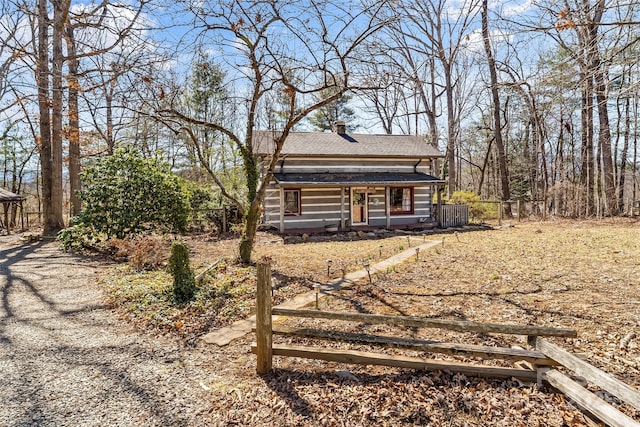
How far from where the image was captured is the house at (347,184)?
17.3 metres

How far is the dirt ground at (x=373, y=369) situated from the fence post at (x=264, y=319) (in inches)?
6.5

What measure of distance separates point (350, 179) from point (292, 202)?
3128mm

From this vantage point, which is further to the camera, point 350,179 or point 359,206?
point 359,206

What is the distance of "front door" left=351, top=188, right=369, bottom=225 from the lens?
1875cm

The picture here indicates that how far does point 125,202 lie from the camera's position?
12.0 meters

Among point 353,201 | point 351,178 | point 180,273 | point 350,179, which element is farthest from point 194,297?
point 353,201

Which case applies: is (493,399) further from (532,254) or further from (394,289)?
(532,254)

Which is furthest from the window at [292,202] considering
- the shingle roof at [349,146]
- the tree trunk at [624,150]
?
the tree trunk at [624,150]

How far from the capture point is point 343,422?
129 inches

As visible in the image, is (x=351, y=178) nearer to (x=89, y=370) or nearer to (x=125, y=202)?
(x=125, y=202)

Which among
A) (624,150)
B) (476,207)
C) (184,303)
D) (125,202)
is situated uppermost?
(624,150)

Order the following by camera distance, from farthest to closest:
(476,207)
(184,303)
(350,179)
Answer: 1. (476,207)
2. (350,179)
3. (184,303)

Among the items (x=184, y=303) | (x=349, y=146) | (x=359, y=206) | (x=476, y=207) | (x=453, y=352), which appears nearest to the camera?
(x=453, y=352)

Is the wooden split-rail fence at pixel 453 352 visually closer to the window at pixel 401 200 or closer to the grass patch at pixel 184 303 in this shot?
the grass patch at pixel 184 303
